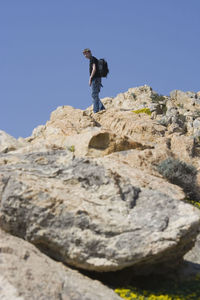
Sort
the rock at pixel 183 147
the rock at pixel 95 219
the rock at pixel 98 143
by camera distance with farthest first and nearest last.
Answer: the rock at pixel 183 147 < the rock at pixel 98 143 < the rock at pixel 95 219

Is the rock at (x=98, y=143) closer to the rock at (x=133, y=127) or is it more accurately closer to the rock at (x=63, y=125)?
the rock at (x=63, y=125)

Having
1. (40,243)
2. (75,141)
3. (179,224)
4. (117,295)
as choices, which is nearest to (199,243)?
(179,224)

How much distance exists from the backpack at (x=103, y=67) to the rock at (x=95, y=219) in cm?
1200

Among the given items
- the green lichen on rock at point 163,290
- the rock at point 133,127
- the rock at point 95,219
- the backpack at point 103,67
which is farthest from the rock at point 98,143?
the backpack at point 103,67

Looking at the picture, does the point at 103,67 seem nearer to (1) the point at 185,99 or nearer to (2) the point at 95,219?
(2) the point at 95,219

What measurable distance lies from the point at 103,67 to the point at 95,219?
526 inches

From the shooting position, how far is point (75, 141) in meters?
15.0

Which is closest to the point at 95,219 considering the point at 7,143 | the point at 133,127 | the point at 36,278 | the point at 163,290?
the point at 36,278

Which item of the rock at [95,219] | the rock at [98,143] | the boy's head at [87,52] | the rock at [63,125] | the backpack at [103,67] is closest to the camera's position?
the rock at [95,219]

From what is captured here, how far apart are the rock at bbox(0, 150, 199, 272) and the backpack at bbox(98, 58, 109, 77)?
1200 cm

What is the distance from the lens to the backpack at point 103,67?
20438 millimetres

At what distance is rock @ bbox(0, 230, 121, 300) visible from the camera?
6762mm

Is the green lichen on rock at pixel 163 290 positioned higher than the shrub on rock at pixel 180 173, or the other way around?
the shrub on rock at pixel 180 173

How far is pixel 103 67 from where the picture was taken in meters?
20.5
